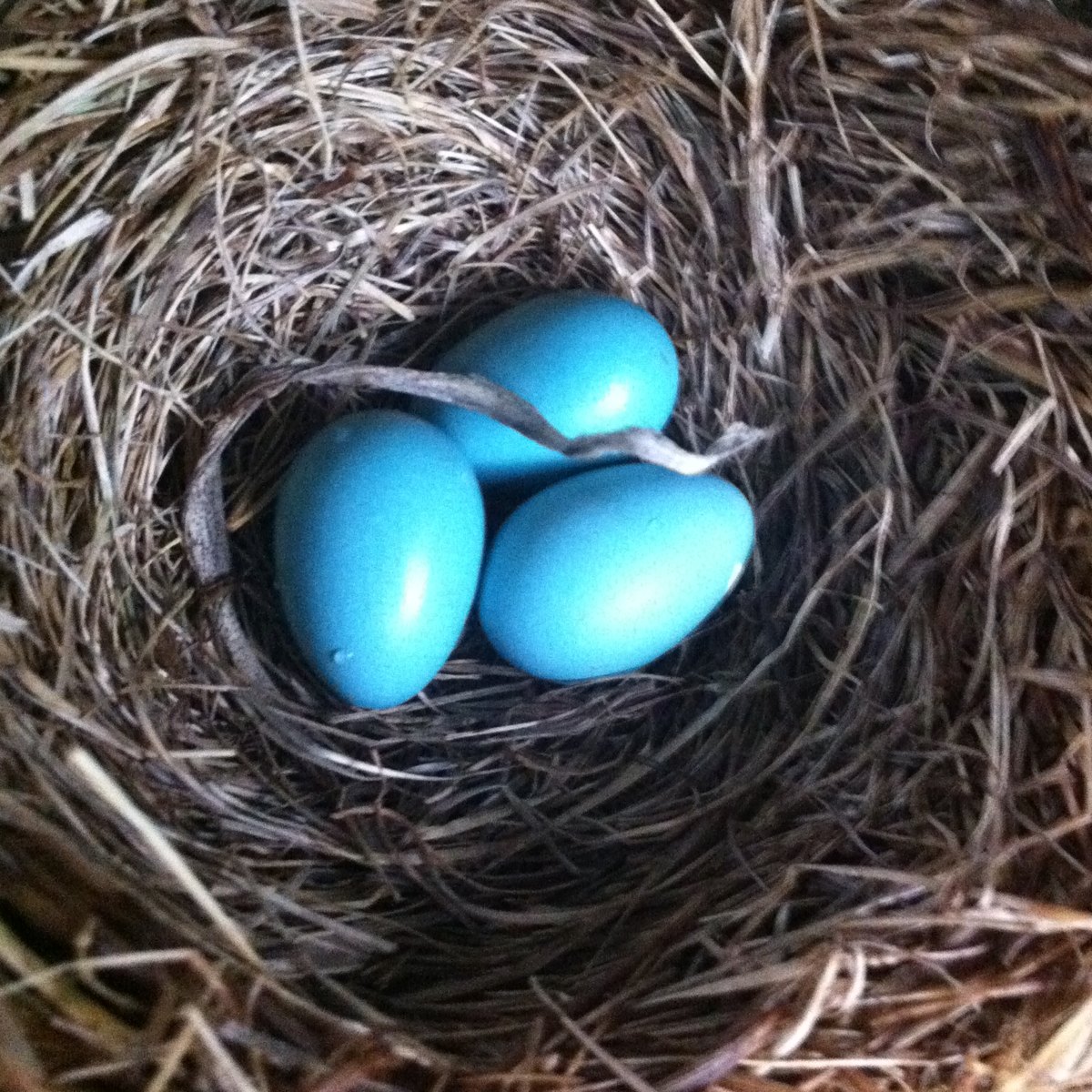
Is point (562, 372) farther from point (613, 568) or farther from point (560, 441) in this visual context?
point (613, 568)

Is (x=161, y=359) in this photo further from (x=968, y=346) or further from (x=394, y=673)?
(x=968, y=346)

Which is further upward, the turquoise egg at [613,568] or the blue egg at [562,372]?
the blue egg at [562,372]

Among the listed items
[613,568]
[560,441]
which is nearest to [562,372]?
[560,441]

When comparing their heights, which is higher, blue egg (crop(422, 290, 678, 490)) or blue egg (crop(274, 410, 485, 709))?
blue egg (crop(422, 290, 678, 490))

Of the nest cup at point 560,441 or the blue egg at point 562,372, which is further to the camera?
the blue egg at point 562,372

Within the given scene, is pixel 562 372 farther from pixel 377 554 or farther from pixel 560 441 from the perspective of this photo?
pixel 377 554

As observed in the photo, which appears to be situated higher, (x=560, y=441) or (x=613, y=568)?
(x=560, y=441)
